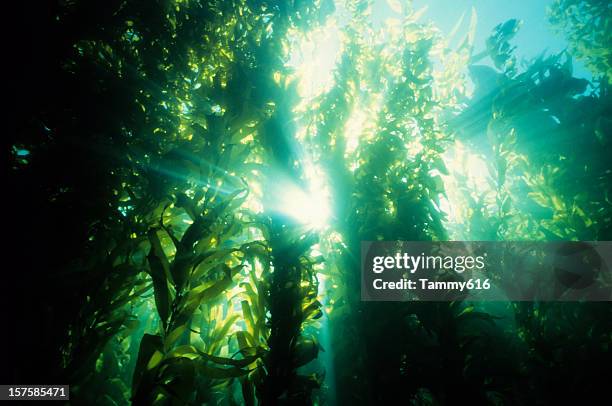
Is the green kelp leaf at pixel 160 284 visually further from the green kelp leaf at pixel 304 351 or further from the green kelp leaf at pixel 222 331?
the green kelp leaf at pixel 304 351

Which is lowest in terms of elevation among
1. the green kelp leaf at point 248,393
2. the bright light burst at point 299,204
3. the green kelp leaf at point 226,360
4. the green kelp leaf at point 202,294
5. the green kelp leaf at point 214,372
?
the green kelp leaf at point 248,393

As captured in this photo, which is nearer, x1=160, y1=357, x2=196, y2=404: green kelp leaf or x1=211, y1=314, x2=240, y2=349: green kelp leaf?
x1=160, y1=357, x2=196, y2=404: green kelp leaf

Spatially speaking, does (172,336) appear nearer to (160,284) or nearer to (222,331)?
(160,284)

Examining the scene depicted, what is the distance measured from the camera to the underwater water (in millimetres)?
1476

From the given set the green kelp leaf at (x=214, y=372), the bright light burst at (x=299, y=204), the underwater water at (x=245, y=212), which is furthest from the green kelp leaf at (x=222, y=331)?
→ the bright light burst at (x=299, y=204)

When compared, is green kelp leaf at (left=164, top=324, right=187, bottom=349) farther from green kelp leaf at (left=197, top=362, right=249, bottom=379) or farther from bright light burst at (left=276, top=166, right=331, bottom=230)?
bright light burst at (left=276, top=166, right=331, bottom=230)

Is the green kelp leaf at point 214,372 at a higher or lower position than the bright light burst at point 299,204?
lower

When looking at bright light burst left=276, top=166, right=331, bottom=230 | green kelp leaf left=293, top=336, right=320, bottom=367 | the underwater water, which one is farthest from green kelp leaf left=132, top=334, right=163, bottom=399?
bright light burst left=276, top=166, right=331, bottom=230

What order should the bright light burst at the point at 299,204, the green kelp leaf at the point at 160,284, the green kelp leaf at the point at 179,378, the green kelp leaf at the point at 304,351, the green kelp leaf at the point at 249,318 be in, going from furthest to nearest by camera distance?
the bright light burst at the point at 299,204 → the green kelp leaf at the point at 249,318 → the green kelp leaf at the point at 304,351 → the green kelp leaf at the point at 160,284 → the green kelp leaf at the point at 179,378

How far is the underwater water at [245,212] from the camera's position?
148cm

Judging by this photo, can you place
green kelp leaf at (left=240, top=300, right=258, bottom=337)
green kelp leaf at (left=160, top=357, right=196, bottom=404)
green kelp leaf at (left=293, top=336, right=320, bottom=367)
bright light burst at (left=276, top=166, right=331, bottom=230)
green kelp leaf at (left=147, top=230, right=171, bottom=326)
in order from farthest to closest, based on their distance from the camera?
bright light burst at (left=276, top=166, right=331, bottom=230) → green kelp leaf at (left=240, top=300, right=258, bottom=337) → green kelp leaf at (left=293, top=336, right=320, bottom=367) → green kelp leaf at (left=147, top=230, right=171, bottom=326) → green kelp leaf at (left=160, top=357, right=196, bottom=404)

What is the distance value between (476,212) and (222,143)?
10.1 ft

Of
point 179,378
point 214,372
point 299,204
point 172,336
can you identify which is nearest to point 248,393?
point 214,372

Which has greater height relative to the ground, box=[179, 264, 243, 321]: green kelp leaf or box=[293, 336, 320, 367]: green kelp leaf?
box=[179, 264, 243, 321]: green kelp leaf
